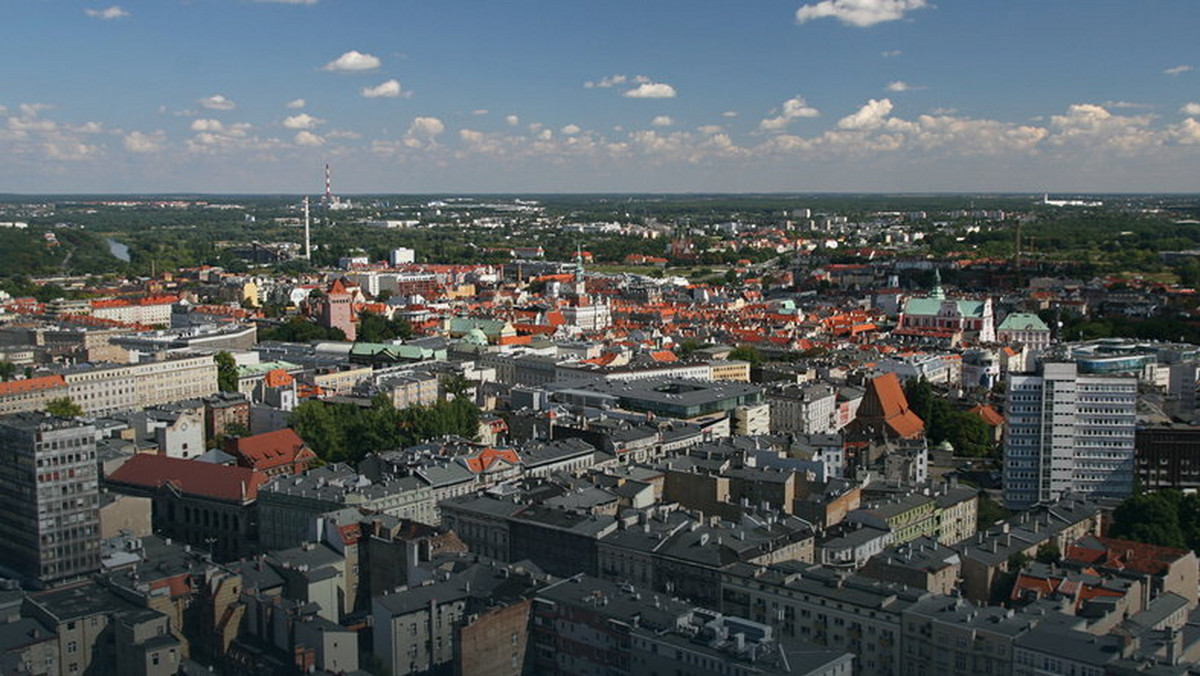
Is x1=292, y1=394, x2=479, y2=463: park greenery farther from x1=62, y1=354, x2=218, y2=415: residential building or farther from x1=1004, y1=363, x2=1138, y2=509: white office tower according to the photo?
x1=1004, y1=363, x2=1138, y2=509: white office tower

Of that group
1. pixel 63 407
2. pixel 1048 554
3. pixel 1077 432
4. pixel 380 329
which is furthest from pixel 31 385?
pixel 1077 432

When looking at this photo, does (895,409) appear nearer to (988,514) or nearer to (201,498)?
(988,514)

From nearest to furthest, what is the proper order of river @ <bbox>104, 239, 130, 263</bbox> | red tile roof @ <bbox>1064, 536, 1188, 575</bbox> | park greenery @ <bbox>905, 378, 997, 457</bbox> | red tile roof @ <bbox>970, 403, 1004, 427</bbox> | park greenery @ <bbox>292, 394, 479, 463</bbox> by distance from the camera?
red tile roof @ <bbox>1064, 536, 1188, 575</bbox> → park greenery @ <bbox>292, 394, 479, 463</bbox> → park greenery @ <bbox>905, 378, 997, 457</bbox> → red tile roof @ <bbox>970, 403, 1004, 427</bbox> → river @ <bbox>104, 239, 130, 263</bbox>

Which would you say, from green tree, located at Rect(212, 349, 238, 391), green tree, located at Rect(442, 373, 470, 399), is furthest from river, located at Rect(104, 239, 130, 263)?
green tree, located at Rect(442, 373, 470, 399)

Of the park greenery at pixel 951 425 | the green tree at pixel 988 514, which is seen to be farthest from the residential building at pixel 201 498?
the park greenery at pixel 951 425

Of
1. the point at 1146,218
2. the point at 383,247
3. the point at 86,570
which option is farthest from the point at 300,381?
the point at 1146,218
